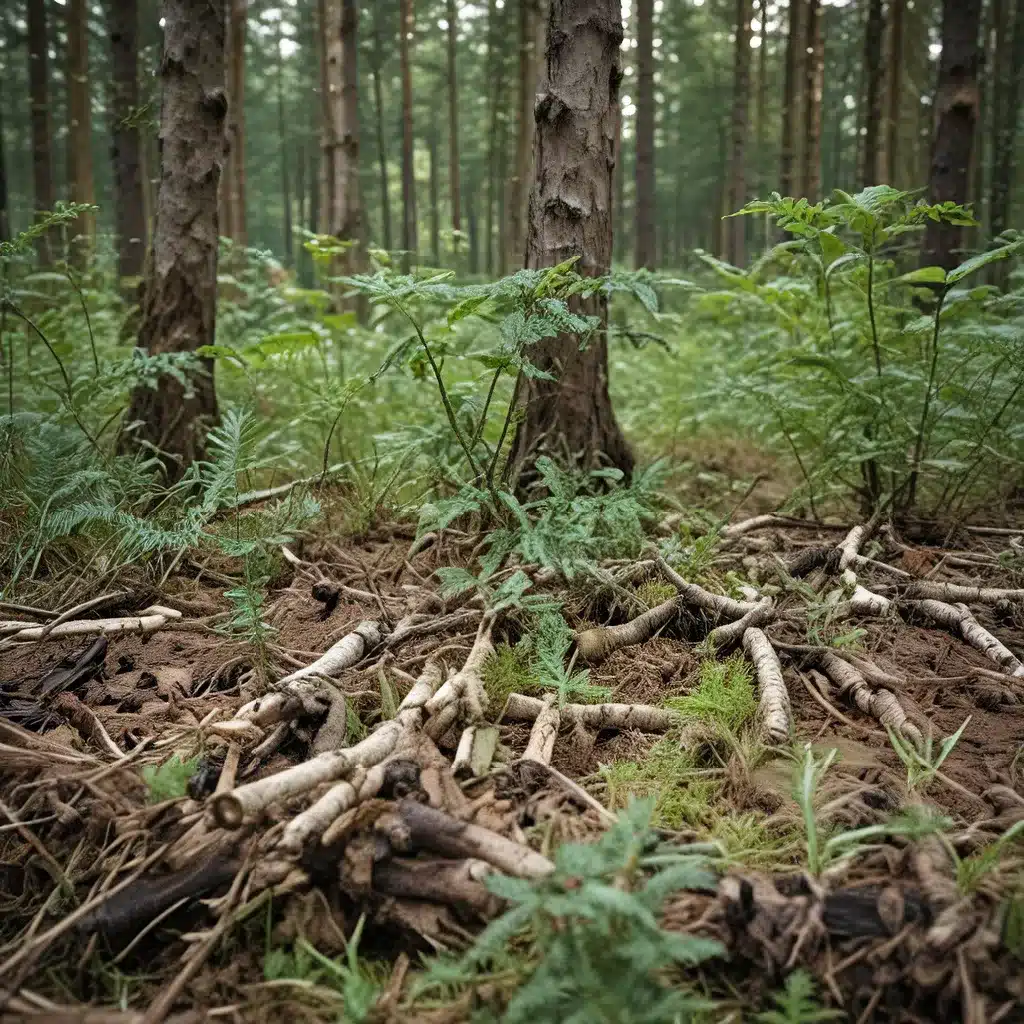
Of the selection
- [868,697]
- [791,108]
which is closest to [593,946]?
[868,697]

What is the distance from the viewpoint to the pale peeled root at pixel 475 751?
2.06 m

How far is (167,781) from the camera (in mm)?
1886

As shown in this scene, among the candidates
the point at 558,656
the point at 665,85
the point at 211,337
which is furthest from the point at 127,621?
the point at 665,85

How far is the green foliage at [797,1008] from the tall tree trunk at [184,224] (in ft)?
11.8

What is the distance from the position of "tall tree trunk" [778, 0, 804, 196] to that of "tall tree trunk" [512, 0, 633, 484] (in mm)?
10994

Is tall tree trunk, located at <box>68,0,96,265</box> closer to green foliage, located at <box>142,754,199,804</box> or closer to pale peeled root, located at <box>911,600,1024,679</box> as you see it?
green foliage, located at <box>142,754,199,804</box>

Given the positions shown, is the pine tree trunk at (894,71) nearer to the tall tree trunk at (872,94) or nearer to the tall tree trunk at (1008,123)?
the tall tree trunk at (872,94)

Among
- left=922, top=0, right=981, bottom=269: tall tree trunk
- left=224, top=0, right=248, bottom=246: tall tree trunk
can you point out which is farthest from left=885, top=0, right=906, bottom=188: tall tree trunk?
left=224, top=0, right=248, bottom=246: tall tree trunk

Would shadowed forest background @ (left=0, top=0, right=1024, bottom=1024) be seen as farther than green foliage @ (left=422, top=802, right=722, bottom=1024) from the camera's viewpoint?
Yes

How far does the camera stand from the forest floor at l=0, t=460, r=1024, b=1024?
1.54m

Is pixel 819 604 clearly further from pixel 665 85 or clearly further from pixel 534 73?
pixel 665 85

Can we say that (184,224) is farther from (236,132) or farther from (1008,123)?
(1008,123)

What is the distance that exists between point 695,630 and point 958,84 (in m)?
5.00

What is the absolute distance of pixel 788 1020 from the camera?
1387mm
